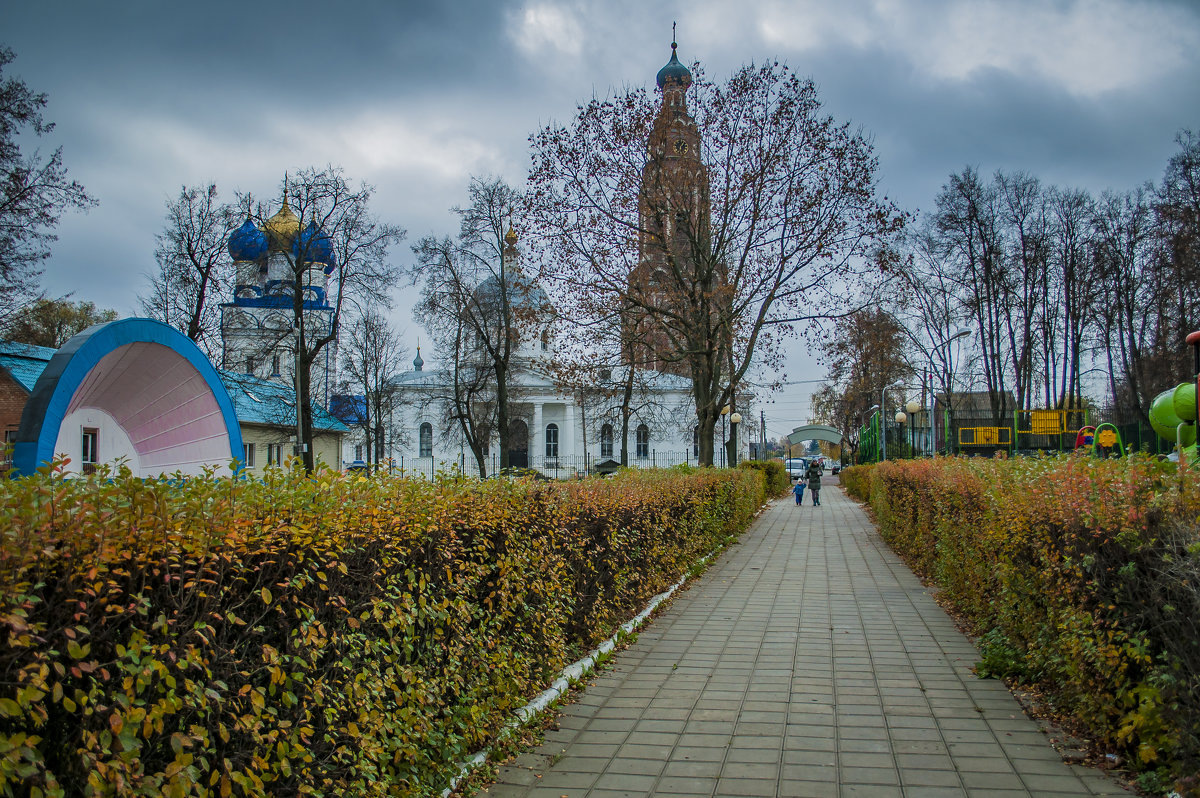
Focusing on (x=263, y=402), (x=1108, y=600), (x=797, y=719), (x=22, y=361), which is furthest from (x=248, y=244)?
(x=1108, y=600)

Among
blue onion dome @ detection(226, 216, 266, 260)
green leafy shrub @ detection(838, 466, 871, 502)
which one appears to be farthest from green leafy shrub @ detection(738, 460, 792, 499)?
blue onion dome @ detection(226, 216, 266, 260)

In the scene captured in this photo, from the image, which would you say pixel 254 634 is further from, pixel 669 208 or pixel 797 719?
pixel 669 208

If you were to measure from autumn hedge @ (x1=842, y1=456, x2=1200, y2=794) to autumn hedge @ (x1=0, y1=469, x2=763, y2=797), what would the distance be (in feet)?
10.5

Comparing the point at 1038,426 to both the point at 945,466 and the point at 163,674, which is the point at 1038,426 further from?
the point at 163,674

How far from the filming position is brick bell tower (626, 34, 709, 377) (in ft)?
63.8

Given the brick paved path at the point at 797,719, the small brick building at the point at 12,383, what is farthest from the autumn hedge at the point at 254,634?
the small brick building at the point at 12,383

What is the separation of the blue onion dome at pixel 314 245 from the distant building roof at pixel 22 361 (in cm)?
907

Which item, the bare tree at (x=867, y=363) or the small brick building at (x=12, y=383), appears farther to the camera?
the bare tree at (x=867, y=363)

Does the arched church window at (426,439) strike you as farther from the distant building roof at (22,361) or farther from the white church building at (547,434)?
the distant building roof at (22,361)

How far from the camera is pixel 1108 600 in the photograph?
4.09 m

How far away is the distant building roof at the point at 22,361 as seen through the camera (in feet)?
74.1

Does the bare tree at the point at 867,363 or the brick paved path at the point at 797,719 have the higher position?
the bare tree at the point at 867,363

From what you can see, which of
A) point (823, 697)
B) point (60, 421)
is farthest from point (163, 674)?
point (60, 421)

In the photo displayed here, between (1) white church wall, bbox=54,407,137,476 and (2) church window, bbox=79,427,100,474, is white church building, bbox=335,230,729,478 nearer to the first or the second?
(1) white church wall, bbox=54,407,137,476
